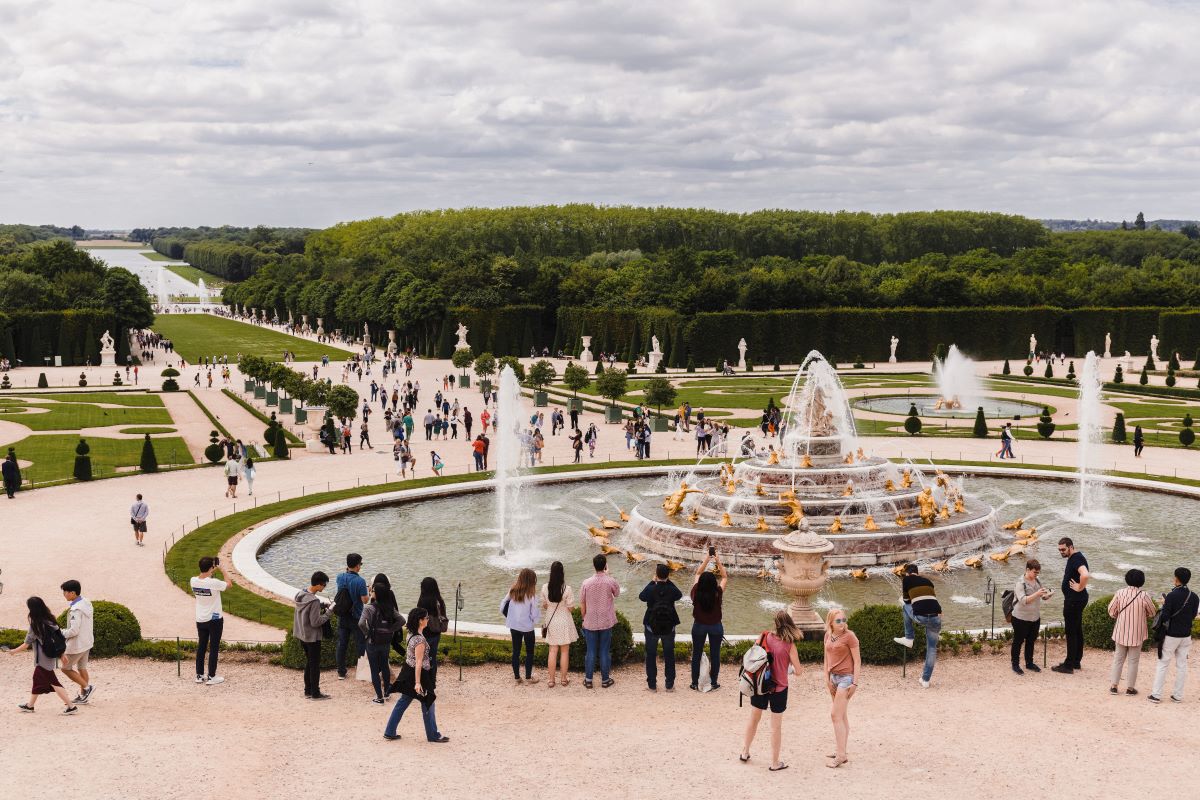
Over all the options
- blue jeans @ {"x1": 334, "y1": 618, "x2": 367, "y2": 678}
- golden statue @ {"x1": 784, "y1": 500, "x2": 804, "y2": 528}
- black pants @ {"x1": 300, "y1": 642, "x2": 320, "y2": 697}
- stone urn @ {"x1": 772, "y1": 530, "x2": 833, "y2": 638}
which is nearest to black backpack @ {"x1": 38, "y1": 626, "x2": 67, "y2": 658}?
black pants @ {"x1": 300, "y1": 642, "x2": 320, "y2": 697}

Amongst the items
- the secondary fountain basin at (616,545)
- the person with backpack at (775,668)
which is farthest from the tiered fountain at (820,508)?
the person with backpack at (775,668)

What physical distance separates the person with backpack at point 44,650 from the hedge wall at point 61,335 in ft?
266

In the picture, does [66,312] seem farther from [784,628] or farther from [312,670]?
[784,628]

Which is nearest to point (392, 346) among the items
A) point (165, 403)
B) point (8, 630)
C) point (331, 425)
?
point (165, 403)

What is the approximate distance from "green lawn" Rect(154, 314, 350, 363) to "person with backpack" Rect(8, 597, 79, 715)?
274 feet

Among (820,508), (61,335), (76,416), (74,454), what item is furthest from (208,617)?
(61,335)

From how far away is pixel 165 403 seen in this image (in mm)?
62750

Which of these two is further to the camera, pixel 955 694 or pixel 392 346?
pixel 392 346

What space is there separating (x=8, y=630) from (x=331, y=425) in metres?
24.2

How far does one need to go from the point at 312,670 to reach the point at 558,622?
3.15 metres

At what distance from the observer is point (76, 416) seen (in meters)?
55.1

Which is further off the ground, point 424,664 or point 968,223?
point 968,223

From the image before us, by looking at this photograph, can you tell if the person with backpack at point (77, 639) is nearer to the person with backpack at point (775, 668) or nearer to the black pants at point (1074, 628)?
the person with backpack at point (775, 668)

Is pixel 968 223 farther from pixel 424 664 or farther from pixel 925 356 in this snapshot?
pixel 424 664
